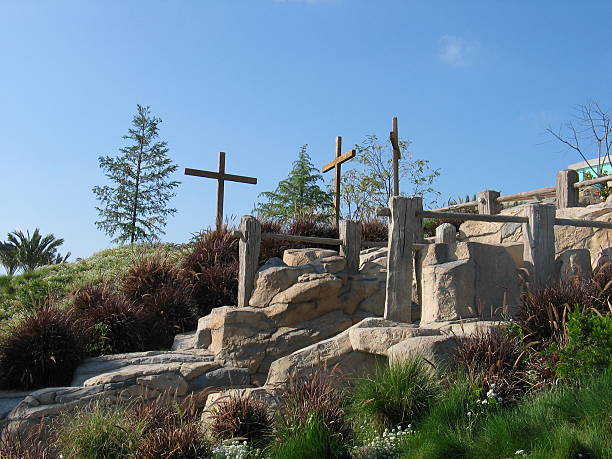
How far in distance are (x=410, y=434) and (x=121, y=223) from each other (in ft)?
67.9

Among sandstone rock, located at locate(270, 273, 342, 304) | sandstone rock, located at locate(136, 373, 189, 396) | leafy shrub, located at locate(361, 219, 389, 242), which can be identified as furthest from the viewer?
leafy shrub, located at locate(361, 219, 389, 242)

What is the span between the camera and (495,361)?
23.0ft

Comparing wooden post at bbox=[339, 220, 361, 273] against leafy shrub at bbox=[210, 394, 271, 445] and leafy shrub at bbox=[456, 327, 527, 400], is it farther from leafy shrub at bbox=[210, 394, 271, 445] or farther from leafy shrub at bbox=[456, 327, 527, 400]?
leafy shrub at bbox=[210, 394, 271, 445]

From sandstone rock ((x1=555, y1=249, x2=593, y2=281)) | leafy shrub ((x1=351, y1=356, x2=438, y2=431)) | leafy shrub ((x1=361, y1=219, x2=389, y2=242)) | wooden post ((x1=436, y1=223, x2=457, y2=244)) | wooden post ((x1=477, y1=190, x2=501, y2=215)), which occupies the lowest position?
leafy shrub ((x1=351, y1=356, x2=438, y2=431))

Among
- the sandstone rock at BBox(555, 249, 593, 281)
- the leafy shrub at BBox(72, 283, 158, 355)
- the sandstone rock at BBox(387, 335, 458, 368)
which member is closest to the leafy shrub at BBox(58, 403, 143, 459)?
the sandstone rock at BBox(387, 335, 458, 368)

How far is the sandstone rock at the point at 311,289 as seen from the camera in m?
10.5

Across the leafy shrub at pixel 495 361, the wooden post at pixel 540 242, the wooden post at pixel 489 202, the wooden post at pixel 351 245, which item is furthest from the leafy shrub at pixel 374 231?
the leafy shrub at pixel 495 361

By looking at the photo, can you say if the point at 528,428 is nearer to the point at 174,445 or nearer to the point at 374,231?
the point at 174,445

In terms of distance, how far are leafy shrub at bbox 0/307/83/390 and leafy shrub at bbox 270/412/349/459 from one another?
494cm

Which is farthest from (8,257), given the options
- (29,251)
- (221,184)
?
(221,184)

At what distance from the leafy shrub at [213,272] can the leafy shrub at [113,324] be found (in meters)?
1.22

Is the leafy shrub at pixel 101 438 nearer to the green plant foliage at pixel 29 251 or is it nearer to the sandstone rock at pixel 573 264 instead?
the sandstone rock at pixel 573 264

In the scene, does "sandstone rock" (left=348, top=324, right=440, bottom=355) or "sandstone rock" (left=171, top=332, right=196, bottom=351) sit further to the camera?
"sandstone rock" (left=171, top=332, right=196, bottom=351)

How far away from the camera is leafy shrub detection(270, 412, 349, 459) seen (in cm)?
596
